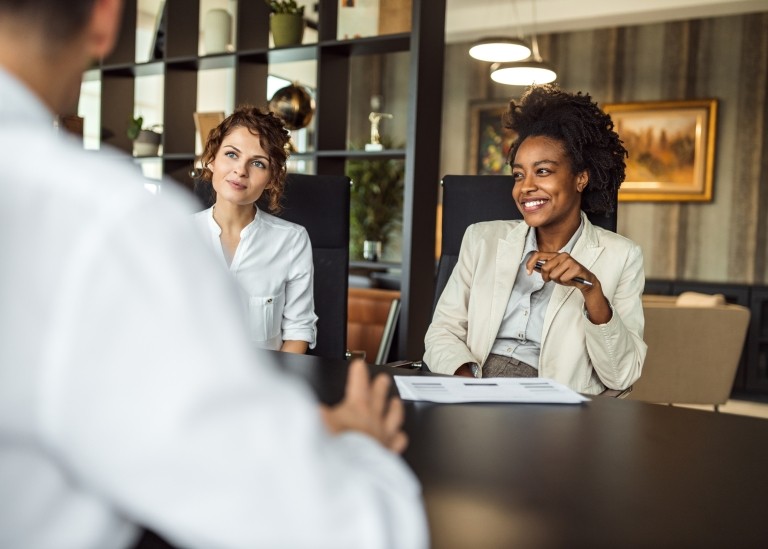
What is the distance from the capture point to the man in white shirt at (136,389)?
0.41 metres

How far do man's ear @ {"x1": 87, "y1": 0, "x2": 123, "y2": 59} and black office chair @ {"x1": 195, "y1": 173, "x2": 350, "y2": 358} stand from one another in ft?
6.46

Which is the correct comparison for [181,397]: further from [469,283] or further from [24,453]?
[469,283]

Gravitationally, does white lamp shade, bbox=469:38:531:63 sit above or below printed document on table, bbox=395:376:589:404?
above

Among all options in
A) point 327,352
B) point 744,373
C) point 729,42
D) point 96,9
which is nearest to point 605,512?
point 96,9

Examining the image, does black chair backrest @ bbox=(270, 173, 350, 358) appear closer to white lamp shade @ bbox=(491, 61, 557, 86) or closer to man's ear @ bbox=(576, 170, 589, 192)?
man's ear @ bbox=(576, 170, 589, 192)

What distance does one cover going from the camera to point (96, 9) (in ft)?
1.72

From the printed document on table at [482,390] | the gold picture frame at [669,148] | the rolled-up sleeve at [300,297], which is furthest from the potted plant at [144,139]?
the gold picture frame at [669,148]

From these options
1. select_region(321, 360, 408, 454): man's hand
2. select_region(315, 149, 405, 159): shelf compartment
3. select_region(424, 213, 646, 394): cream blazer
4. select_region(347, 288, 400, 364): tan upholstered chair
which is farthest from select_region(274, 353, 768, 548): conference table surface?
select_region(347, 288, 400, 364): tan upholstered chair

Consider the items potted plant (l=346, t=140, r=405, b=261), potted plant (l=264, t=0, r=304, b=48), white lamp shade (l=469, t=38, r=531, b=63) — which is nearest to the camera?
potted plant (l=264, t=0, r=304, b=48)

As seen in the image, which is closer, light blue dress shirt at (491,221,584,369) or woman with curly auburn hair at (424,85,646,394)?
woman with curly auburn hair at (424,85,646,394)

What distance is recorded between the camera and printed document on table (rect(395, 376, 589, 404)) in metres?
1.23

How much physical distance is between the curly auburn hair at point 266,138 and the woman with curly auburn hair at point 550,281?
2.17 feet

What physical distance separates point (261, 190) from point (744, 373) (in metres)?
4.68

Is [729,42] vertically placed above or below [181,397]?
above
